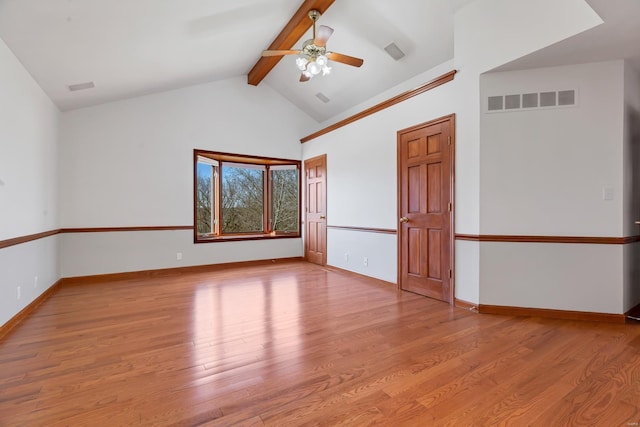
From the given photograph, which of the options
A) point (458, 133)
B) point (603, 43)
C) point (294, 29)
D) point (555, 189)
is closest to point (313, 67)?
point (294, 29)

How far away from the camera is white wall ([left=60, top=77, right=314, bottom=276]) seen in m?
4.54

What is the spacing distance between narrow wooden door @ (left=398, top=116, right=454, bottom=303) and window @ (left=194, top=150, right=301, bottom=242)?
117 inches

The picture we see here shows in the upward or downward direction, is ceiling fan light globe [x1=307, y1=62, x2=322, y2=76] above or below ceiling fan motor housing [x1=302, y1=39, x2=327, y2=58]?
below

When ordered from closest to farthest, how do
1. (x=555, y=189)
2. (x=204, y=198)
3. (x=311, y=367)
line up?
1. (x=311, y=367)
2. (x=555, y=189)
3. (x=204, y=198)

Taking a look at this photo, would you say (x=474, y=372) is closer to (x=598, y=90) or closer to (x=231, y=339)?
(x=231, y=339)

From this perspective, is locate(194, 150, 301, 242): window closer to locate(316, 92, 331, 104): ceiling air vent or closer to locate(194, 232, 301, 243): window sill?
locate(194, 232, 301, 243): window sill

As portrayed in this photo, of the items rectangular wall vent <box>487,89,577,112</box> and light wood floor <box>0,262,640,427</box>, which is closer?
light wood floor <box>0,262,640,427</box>

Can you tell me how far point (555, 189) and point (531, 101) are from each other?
912 mm

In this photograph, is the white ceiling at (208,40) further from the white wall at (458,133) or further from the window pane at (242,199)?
the window pane at (242,199)

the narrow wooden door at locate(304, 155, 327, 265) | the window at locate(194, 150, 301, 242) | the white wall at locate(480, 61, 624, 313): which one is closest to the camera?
the white wall at locate(480, 61, 624, 313)

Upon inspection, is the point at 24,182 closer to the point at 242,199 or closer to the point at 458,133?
the point at 242,199

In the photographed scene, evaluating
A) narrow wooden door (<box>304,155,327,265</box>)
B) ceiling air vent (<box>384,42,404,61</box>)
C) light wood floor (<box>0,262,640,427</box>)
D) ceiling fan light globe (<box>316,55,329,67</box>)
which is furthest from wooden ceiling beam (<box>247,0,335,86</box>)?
light wood floor (<box>0,262,640,427</box>)

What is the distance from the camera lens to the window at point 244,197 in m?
5.72

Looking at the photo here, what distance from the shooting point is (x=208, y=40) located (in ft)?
12.7
